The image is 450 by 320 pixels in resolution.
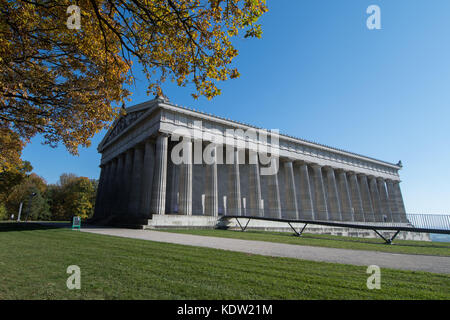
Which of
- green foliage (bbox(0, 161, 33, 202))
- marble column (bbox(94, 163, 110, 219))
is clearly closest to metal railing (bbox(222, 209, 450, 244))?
marble column (bbox(94, 163, 110, 219))

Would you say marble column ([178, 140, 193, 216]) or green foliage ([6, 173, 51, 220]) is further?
green foliage ([6, 173, 51, 220])

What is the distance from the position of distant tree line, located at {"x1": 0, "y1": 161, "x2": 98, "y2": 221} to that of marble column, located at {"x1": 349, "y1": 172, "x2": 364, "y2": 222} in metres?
61.7

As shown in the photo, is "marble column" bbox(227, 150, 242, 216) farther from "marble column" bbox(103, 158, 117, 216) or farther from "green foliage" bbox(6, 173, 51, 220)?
"green foliage" bbox(6, 173, 51, 220)

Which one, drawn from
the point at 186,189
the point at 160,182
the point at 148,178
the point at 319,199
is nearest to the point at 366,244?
the point at 186,189

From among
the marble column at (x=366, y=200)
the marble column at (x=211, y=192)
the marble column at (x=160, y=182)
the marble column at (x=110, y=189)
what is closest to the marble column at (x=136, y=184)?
the marble column at (x=160, y=182)

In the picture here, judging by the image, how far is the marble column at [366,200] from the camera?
48.4 metres

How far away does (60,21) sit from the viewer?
7320mm

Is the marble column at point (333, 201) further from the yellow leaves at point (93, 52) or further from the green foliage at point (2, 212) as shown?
the green foliage at point (2, 212)

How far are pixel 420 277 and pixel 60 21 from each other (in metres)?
12.2

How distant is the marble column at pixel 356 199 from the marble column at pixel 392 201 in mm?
11433

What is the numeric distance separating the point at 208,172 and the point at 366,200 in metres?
38.3

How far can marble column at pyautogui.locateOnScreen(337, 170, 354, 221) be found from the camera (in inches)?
1719

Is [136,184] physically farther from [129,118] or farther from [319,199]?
[319,199]

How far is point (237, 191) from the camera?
102 feet
